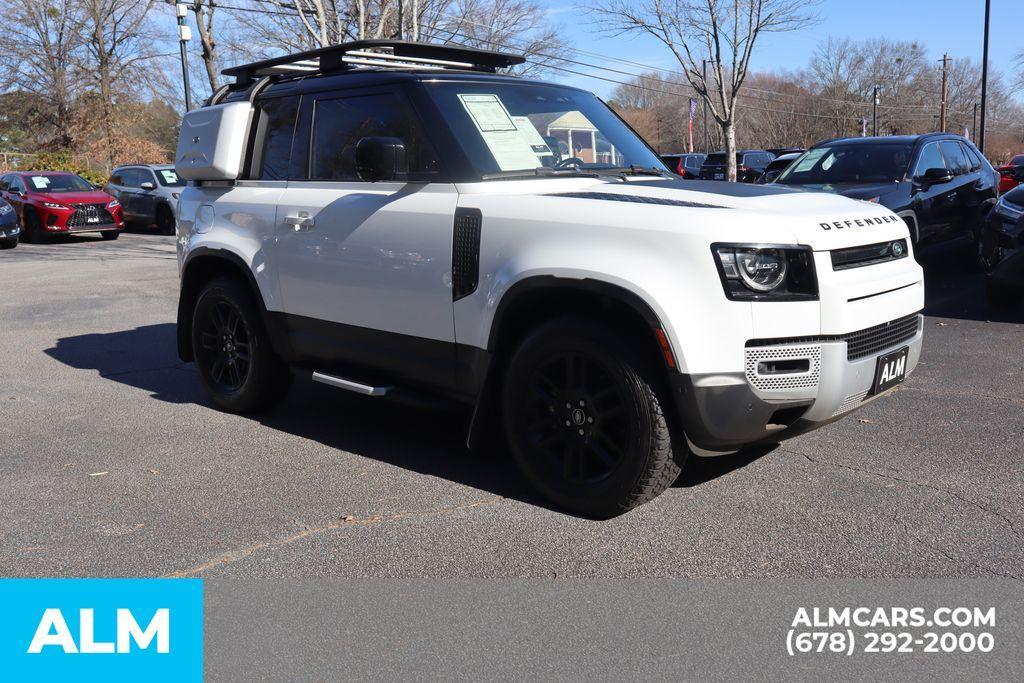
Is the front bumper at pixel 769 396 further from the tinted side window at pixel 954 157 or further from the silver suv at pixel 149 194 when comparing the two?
the silver suv at pixel 149 194

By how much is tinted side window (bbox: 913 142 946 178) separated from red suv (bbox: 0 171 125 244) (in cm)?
1729

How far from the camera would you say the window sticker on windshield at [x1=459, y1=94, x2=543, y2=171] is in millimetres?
4805

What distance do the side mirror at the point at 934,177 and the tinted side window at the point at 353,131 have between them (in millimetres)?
7495

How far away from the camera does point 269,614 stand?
341 cm

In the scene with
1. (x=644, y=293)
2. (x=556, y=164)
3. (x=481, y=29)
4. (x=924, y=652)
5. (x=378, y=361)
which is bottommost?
(x=924, y=652)

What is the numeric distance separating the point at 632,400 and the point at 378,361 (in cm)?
161

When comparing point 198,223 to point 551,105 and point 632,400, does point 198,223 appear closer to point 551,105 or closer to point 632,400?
point 551,105

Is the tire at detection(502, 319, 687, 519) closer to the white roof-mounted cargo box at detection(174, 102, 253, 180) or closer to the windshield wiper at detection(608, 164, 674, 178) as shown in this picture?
the windshield wiper at detection(608, 164, 674, 178)

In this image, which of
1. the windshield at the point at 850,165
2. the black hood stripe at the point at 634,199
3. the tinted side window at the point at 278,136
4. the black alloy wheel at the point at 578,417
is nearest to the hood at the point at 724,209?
the black hood stripe at the point at 634,199

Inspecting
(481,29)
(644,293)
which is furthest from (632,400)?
(481,29)

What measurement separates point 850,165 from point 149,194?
17.4m

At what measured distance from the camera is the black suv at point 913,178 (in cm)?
1034

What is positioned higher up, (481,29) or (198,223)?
(481,29)

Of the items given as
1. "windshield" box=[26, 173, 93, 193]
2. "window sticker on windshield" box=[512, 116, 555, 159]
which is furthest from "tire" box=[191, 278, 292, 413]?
"windshield" box=[26, 173, 93, 193]
